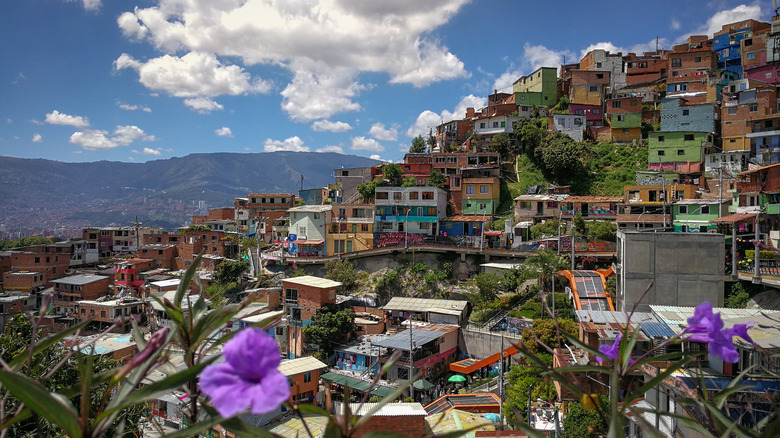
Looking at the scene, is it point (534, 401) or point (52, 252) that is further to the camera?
point (52, 252)

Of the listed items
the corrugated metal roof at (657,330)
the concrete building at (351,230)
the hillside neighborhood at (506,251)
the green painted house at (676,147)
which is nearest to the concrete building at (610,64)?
the hillside neighborhood at (506,251)

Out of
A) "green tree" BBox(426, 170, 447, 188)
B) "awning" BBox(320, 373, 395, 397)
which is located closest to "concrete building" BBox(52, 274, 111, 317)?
"awning" BBox(320, 373, 395, 397)

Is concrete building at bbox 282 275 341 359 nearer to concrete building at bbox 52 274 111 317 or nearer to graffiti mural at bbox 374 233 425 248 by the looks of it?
graffiti mural at bbox 374 233 425 248

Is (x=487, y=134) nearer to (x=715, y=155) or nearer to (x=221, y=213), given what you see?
(x=715, y=155)

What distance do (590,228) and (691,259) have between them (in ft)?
36.1

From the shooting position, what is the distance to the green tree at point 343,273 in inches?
1209

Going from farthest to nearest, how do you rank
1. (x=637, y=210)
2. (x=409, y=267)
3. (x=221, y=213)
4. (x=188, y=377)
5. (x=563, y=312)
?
(x=221, y=213) → (x=409, y=267) → (x=637, y=210) → (x=563, y=312) → (x=188, y=377)

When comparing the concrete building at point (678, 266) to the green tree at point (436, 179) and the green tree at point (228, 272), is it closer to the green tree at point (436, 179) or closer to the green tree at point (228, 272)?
the green tree at point (436, 179)

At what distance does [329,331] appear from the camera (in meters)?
23.1

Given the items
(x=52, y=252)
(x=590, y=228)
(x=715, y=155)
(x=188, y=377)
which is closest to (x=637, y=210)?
(x=590, y=228)

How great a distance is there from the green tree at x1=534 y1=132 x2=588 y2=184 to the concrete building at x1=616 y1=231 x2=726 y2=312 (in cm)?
2047

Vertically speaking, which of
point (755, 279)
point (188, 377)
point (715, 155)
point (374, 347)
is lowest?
point (374, 347)

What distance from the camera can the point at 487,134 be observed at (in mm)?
43969

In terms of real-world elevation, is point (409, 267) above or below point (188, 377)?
below
